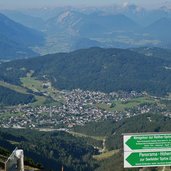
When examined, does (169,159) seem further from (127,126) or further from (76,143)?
(127,126)

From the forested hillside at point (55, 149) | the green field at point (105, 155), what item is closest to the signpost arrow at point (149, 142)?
the forested hillside at point (55, 149)

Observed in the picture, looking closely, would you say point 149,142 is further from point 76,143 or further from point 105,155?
point 76,143

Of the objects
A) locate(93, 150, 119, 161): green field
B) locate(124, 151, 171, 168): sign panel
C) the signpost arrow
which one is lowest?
locate(124, 151, 171, 168): sign panel

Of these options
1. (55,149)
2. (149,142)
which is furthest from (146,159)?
(55,149)

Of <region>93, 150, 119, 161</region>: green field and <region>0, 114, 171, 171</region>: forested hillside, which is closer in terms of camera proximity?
<region>0, 114, 171, 171</region>: forested hillside

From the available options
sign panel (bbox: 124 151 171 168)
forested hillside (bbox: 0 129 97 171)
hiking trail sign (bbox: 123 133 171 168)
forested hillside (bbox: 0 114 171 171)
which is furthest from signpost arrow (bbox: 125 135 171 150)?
forested hillside (bbox: 0 129 97 171)

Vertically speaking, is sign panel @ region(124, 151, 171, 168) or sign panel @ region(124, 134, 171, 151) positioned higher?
sign panel @ region(124, 134, 171, 151)

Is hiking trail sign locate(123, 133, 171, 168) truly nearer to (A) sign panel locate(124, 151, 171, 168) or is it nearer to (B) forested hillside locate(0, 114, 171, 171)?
(A) sign panel locate(124, 151, 171, 168)

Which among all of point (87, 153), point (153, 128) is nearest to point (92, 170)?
point (87, 153)
